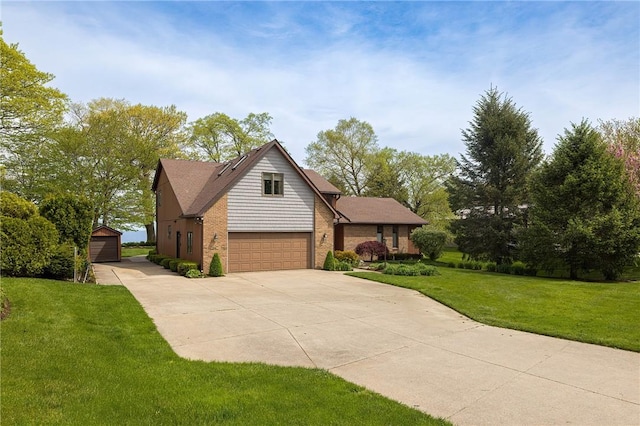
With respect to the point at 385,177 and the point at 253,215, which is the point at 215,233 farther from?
the point at 385,177

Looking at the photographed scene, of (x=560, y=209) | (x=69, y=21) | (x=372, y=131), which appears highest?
(x=372, y=131)

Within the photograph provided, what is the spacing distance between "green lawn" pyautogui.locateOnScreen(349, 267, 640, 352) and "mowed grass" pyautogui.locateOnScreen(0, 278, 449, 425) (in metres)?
6.29

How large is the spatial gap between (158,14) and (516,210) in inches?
968

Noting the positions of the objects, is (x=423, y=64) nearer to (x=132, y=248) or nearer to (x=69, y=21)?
(x=69, y=21)

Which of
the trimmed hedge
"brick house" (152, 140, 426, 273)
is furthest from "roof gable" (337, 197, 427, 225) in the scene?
the trimmed hedge

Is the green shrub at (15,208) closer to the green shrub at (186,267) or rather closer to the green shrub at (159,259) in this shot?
the green shrub at (186,267)

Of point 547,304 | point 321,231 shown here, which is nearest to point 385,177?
point 321,231

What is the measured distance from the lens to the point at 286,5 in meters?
9.87

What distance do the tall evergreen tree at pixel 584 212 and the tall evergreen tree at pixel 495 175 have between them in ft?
14.8

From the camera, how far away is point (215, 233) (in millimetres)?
19609

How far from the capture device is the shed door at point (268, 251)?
20406mm

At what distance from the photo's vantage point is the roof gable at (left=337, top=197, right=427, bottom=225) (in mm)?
29734

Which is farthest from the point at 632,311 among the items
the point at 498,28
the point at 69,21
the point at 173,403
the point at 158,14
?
the point at 69,21

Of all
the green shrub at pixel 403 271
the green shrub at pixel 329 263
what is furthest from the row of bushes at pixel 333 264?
the green shrub at pixel 403 271
